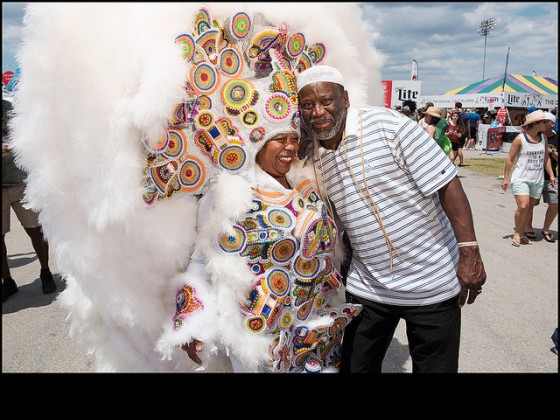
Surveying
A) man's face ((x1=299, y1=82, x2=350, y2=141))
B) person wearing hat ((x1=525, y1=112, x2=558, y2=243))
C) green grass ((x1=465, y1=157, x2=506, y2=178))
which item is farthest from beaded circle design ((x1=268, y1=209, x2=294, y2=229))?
green grass ((x1=465, y1=157, x2=506, y2=178))

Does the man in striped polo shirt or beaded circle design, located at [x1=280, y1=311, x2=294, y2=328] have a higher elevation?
the man in striped polo shirt

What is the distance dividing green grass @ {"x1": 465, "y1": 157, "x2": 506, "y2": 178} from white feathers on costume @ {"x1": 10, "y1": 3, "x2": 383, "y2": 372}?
10.5 meters

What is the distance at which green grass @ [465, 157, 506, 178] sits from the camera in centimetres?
1110

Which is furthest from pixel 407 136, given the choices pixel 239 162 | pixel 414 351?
pixel 414 351

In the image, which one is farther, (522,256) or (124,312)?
(522,256)

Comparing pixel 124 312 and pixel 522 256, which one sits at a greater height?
pixel 124 312

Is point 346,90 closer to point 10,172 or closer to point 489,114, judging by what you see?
point 10,172

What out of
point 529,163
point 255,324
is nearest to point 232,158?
point 255,324

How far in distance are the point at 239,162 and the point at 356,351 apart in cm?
105

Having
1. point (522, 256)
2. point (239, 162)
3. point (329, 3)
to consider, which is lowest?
point (522, 256)

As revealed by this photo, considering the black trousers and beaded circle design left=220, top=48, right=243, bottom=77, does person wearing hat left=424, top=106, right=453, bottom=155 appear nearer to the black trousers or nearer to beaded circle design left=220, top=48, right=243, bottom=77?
the black trousers

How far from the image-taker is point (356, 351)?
6.63 ft

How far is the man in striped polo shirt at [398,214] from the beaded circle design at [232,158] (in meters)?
0.31

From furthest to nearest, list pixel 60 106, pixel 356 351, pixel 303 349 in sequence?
pixel 356 351 < pixel 303 349 < pixel 60 106
